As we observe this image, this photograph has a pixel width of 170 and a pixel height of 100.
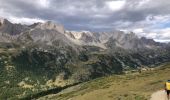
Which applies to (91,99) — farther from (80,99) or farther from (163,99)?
(163,99)

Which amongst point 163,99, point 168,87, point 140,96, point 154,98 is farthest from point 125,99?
point 168,87

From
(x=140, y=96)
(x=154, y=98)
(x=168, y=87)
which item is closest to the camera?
(x=168, y=87)

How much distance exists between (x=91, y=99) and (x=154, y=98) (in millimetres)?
25415

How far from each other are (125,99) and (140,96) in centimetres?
354

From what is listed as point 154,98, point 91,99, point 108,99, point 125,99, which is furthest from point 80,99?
point 154,98

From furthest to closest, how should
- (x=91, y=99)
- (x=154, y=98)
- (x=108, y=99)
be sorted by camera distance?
(x=91, y=99) < (x=108, y=99) < (x=154, y=98)

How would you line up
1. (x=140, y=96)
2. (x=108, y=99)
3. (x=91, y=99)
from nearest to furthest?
(x=140, y=96) → (x=108, y=99) → (x=91, y=99)

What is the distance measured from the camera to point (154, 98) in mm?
58125

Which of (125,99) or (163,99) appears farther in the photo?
(125,99)

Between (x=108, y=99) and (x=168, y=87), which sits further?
(x=108, y=99)

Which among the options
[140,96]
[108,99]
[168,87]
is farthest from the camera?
[108,99]

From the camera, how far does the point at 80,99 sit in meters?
84.1

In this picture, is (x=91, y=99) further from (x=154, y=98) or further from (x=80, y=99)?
(x=154, y=98)

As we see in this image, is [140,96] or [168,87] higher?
[168,87]
